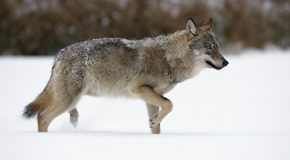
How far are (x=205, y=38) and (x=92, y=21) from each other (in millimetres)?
10238

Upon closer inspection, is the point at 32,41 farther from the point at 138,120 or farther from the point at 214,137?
the point at 214,137

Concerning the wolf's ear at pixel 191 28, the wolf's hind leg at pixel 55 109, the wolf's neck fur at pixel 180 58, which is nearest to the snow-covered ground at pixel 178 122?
the wolf's hind leg at pixel 55 109

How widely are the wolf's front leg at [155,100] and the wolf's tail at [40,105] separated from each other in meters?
1.21

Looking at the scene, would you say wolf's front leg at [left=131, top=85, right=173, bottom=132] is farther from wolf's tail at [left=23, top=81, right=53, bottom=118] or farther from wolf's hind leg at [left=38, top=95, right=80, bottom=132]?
wolf's tail at [left=23, top=81, right=53, bottom=118]

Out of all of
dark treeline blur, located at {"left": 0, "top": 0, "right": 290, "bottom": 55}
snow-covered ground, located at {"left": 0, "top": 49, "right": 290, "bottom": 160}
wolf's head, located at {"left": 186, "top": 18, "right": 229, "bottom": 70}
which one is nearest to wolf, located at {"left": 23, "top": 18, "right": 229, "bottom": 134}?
wolf's head, located at {"left": 186, "top": 18, "right": 229, "bottom": 70}

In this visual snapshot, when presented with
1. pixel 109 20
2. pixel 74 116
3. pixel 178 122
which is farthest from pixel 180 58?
pixel 109 20

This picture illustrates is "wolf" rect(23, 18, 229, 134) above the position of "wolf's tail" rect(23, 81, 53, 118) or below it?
above

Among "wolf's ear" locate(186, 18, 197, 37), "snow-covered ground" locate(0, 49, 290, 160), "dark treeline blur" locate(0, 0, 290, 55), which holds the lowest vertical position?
"snow-covered ground" locate(0, 49, 290, 160)

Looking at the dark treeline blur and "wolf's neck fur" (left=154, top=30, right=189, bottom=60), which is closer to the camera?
"wolf's neck fur" (left=154, top=30, right=189, bottom=60)

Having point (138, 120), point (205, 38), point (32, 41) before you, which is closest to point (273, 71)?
point (138, 120)

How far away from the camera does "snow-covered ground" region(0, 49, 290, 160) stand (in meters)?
3.74

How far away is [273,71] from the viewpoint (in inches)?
485

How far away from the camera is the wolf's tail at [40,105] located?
18.7 ft

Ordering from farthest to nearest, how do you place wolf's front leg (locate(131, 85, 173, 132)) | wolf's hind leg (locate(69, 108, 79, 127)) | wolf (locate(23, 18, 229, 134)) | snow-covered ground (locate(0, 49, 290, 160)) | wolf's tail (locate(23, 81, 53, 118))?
wolf's hind leg (locate(69, 108, 79, 127)) → wolf's tail (locate(23, 81, 53, 118)) → wolf (locate(23, 18, 229, 134)) → wolf's front leg (locate(131, 85, 173, 132)) → snow-covered ground (locate(0, 49, 290, 160))
